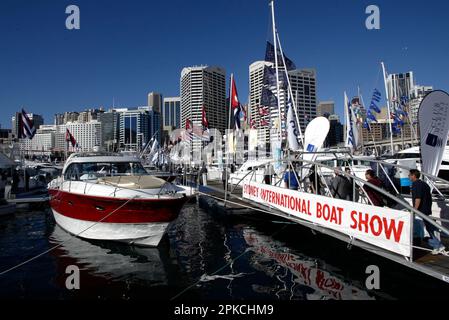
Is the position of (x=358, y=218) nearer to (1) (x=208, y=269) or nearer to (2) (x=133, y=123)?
(1) (x=208, y=269)

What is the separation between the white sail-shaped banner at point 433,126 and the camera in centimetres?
916

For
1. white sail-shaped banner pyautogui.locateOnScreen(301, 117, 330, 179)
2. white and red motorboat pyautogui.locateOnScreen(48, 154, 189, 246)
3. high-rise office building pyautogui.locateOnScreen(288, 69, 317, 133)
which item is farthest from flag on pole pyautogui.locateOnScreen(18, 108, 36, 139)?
high-rise office building pyautogui.locateOnScreen(288, 69, 317, 133)

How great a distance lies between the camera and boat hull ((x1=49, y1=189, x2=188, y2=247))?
1121 cm

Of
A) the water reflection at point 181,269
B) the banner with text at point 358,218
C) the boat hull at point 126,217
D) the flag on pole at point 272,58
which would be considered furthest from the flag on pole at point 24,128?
the banner with text at point 358,218

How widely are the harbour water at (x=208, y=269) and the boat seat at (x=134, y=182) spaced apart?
2.26 m

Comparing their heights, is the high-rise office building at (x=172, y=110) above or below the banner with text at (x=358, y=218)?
above

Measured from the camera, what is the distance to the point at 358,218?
25.8 ft

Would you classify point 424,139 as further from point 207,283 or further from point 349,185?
point 207,283

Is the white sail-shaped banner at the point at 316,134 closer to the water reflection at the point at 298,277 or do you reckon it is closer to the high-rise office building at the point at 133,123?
the water reflection at the point at 298,277

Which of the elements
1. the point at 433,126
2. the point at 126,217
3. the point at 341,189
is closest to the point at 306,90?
the point at 341,189

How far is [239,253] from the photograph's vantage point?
12.0m

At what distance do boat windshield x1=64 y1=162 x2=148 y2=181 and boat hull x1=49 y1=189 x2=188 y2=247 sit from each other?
70.1 inches
